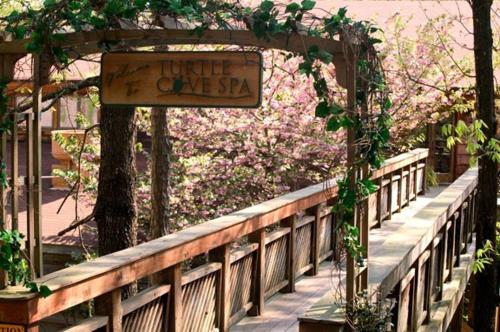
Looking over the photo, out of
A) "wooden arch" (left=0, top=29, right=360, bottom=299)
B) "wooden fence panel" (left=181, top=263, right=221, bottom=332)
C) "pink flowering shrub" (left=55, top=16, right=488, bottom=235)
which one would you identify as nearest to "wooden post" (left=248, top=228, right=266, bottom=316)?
"wooden fence panel" (left=181, top=263, right=221, bottom=332)

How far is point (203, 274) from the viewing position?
21.4 feet

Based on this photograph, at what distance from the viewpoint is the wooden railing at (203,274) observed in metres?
4.70

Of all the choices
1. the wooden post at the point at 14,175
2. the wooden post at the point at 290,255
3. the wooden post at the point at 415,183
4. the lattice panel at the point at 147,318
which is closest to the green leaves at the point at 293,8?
the wooden post at the point at 14,175

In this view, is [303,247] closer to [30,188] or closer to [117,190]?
[117,190]

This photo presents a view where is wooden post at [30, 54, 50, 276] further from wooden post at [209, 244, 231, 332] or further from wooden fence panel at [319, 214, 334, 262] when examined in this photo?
wooden fence panel at [319, 214, 334, 262]

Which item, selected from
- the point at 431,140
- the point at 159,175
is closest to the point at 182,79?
the point at 159,175

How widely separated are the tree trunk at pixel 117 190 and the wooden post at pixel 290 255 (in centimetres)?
217

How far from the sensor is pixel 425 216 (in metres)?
8.05

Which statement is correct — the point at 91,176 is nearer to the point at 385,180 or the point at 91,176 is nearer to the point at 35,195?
the point at 385,180

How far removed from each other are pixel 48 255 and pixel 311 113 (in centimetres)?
525

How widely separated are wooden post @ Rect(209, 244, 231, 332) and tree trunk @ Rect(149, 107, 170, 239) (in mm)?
5427

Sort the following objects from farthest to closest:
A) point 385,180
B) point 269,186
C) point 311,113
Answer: point 311,113, point 269,186, point 385,180

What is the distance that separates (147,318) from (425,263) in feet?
10.8

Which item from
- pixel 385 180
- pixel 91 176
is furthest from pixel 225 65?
pixel 91 176
